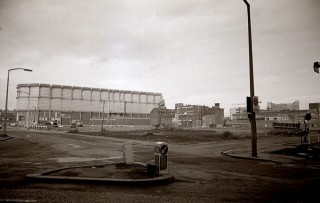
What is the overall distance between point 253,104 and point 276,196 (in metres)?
9.10

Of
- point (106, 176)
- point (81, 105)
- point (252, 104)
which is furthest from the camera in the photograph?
point (81, 105)

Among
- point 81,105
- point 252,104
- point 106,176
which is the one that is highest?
point 81,105

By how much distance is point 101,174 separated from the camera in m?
8.85

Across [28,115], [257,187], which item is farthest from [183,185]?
[28,115]

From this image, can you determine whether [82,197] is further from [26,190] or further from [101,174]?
[101,174]

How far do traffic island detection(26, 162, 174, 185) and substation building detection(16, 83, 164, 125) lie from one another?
8954cm

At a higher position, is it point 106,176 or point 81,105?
point 81,105

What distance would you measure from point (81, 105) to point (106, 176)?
11892cm

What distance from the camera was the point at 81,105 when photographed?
122 m

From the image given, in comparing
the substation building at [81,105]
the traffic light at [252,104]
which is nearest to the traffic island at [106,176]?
the traffic light at [252,104]

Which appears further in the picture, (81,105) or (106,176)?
(81,105)

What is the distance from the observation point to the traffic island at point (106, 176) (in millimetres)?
7914

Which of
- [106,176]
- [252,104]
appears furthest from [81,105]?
[106,176]

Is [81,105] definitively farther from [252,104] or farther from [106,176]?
[106,176]
